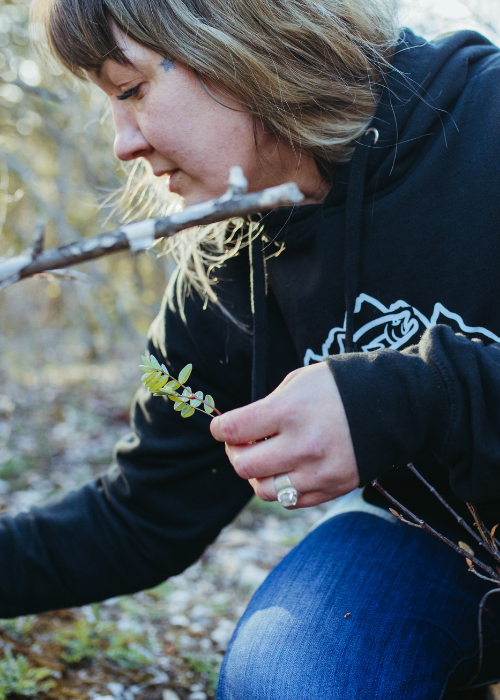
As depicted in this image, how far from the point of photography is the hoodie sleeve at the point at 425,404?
1036mm

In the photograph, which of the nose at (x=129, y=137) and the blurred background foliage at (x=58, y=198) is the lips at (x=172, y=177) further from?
the blurred background foliage at (x=58, y=198)

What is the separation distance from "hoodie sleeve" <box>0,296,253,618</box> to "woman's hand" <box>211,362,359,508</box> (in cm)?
88

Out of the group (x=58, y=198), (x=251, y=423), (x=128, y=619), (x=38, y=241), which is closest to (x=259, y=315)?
(x=251, y=423)

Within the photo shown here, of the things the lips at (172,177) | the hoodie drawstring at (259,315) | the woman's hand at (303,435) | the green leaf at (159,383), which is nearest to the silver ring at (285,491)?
the woman's hand at (303,435)

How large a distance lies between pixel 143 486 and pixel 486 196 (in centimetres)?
146

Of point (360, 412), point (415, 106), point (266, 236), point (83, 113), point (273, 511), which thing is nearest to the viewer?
point (360, 412)

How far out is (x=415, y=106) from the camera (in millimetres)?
1584

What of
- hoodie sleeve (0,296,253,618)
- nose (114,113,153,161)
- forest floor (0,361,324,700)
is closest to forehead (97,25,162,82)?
nose (114,113,153,161)

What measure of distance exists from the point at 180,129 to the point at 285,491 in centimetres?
106

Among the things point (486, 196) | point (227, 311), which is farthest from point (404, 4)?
point (227, 311)

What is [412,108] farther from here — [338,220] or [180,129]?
[180,129]

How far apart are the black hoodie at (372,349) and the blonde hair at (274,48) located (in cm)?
10

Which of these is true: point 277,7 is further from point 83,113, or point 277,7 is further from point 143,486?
point 83,113

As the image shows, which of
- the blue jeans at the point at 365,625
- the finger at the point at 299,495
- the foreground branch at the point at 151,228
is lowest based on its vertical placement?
the blue jeans at the point at 365,625
